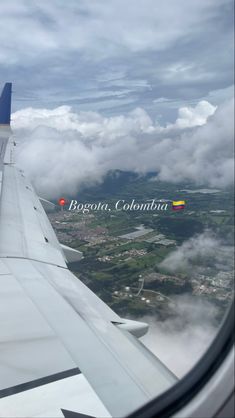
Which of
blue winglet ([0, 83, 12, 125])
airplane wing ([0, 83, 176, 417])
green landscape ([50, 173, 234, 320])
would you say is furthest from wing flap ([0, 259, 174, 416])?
blue winglet ([0, 83, 12, 125])

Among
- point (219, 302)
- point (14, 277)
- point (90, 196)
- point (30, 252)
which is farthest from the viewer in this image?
point (90, 196)

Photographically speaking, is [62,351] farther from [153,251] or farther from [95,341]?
[153,251]

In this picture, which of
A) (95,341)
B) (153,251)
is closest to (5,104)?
(153,251)

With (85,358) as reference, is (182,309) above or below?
above

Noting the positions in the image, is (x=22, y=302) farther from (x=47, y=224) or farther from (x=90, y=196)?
(x=90, y=196)

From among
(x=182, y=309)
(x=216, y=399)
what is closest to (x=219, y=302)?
(x=216, y=399)

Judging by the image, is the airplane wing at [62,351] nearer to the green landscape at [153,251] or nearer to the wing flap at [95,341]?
the wing flap at [95,341]
